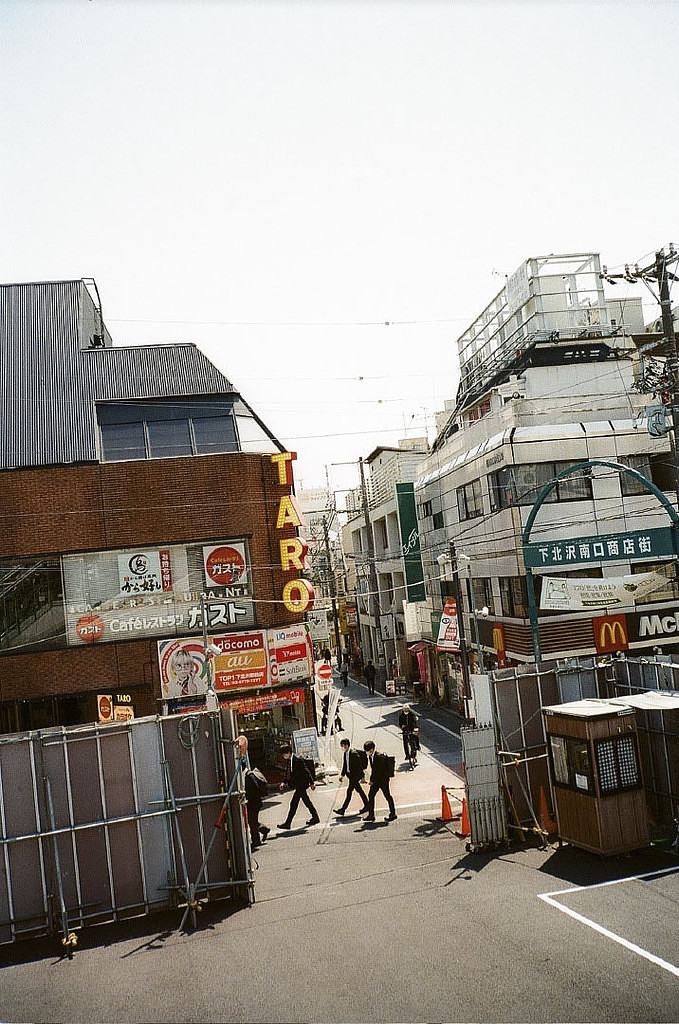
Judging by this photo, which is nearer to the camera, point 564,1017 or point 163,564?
point 564,1017

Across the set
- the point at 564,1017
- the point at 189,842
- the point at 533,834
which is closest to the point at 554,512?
the point at 533,834

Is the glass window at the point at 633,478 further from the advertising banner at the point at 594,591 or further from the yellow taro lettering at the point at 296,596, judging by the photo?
the yellow taro lettering at the point at 296,596

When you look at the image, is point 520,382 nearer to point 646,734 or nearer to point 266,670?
point 266,670

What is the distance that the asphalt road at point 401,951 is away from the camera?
8039 mm

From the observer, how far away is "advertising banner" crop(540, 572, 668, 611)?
67.7 feet

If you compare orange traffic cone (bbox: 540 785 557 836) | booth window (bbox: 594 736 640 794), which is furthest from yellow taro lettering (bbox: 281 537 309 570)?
booth window (bbox: 594 736 640 794)

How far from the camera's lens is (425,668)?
138 feet

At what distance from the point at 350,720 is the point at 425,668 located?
7550mm

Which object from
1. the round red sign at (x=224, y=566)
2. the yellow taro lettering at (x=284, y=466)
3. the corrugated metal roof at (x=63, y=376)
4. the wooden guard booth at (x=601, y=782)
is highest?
the corrugated metal roof at (x=63, y=376)

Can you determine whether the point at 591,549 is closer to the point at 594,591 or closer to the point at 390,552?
the point at 594,591

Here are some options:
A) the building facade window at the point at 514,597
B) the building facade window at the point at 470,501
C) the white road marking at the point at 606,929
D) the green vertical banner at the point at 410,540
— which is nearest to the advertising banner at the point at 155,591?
the building facade window at the point at 514,597

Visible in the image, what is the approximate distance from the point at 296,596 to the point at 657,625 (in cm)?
1369

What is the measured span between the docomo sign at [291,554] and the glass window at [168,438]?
10.5ft

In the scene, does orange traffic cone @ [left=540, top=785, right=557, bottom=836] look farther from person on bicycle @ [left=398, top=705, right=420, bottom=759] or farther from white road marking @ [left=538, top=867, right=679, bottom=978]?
person on bicycle @ [left=398, top=705, right=420, bottom=759]
